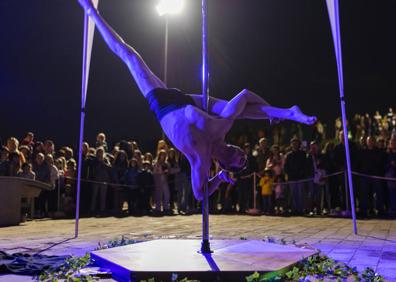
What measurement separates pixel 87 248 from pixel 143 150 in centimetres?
1350

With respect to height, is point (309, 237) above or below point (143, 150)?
below

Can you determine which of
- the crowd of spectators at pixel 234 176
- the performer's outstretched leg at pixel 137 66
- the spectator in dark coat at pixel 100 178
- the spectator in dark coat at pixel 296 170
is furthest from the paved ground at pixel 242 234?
the performer's outstretched leg at pixel 137 66

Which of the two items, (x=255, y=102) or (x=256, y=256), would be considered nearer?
(x=256, y=256)

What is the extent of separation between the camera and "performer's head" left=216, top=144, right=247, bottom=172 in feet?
15.6

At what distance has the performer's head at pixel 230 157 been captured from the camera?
4742 millimetres

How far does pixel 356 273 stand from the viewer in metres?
3.87

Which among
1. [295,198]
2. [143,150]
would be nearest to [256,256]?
[295,198]

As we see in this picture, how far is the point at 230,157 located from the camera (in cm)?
476

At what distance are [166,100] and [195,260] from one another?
1833 mm

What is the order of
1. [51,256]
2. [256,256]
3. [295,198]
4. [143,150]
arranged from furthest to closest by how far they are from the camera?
[143,150] → [295,198] → [51,256] → [256,256]

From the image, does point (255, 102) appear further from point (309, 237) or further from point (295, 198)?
point (295, 198)

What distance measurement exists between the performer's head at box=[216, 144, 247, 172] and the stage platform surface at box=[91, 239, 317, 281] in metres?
0.94

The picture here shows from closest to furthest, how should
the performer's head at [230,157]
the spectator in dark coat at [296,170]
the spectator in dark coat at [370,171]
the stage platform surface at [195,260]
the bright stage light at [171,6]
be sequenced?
the stage platform surface at [195,260] < the performer's head at [230,157] < the spectator in dark coat at [370,171] < the spectator in dark coat at [296,170] < the bright stage light at [171,6]

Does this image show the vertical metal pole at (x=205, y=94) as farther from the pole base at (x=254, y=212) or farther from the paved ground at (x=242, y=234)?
the pole base at (x=254, y=212)
